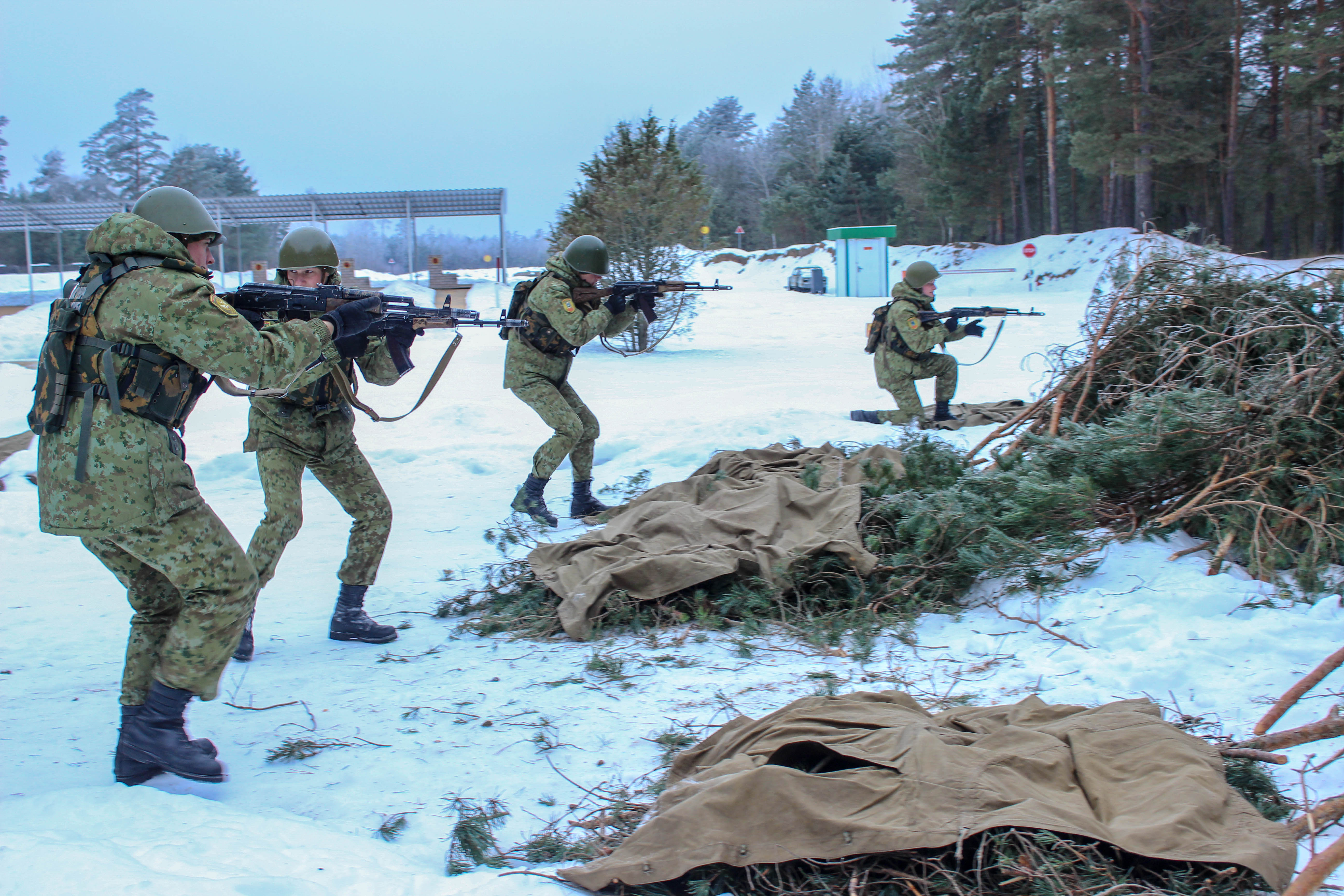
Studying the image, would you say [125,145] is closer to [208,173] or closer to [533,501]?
[208,173]

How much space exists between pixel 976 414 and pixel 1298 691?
6041mm

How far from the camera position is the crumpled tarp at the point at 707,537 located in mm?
4301

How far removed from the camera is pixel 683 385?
12133 millimetres

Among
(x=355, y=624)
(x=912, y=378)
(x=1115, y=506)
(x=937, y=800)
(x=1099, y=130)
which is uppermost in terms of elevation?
(x=1099, y=130)

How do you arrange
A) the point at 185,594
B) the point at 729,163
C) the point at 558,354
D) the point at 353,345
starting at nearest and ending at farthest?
the point at 185,594 → the point at 353,345 → the point at 558,354 → the point at 729,163

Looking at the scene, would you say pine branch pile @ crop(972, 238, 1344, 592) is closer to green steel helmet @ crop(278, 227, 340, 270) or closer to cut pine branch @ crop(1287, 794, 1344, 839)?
cut pine branch @ crop(1287, 794, 1344, 839)

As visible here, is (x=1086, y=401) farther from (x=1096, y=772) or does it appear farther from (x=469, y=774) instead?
(x=469, y=774)

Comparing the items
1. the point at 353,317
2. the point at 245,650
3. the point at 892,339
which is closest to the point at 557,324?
the point at 353,317

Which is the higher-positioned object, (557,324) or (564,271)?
(564,271)

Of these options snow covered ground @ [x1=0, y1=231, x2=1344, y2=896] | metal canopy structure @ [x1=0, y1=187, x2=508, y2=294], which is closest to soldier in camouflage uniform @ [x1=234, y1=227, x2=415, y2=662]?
snow covered ground @ [x1=0, y1=231, x2=1344, y2=896]

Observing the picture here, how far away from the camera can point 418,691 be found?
145 inches

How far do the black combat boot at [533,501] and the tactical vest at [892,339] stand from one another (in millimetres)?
3741

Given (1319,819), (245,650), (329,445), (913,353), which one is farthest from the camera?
(913,353)

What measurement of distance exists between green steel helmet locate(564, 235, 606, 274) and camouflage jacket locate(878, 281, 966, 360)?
312 centimetres
